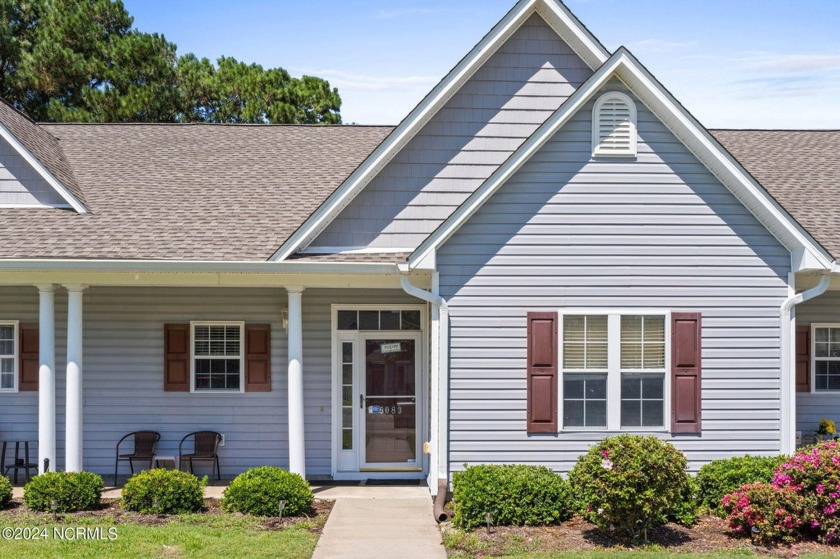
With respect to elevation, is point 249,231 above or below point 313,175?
below

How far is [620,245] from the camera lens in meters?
11.2

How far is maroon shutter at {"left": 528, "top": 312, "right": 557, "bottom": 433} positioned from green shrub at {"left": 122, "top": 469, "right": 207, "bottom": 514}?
13.8 ft

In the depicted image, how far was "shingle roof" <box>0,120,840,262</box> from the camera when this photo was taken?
12.0 metres

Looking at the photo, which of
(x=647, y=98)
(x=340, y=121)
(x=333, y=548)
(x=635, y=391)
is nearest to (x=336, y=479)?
(x=333, y=548)

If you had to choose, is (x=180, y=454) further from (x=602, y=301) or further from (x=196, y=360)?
(x=602, y=301)

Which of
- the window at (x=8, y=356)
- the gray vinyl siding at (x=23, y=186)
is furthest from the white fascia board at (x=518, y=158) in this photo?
the window at (x=8, y=356)

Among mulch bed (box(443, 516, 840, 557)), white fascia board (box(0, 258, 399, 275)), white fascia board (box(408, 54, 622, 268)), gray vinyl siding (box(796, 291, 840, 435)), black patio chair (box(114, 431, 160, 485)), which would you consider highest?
white fascia board (box(408, 54, 622, 268))

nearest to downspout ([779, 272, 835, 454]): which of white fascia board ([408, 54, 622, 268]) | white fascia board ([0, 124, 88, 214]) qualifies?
white fascia board ([408, 54, 622, 268])

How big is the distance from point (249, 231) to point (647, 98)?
5.63 meters

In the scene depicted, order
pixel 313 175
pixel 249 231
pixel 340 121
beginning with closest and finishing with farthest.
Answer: pixel 249 231 < pixel 313 175 < pixel 340 121

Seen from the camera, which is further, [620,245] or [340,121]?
[340,121]

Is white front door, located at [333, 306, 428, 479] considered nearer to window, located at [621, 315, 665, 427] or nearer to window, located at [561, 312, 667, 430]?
window, located at [561, 312, 667, 430]

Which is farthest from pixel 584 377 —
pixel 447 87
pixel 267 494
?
pixel 447 87

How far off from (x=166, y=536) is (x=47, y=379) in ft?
11.5
